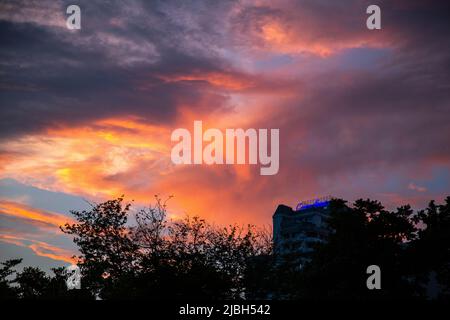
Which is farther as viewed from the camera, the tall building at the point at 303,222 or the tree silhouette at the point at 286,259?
the tall building at the point at 303,222

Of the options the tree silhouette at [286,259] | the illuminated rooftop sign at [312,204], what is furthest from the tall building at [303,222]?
the tree silhouette at [286,259]

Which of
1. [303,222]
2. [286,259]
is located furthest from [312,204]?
[286,259]

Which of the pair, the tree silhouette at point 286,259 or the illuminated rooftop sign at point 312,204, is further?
the illuminated rooftop sign at point 312,204

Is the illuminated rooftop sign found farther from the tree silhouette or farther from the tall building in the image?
the tree silhouette

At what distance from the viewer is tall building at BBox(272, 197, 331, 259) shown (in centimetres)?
10731

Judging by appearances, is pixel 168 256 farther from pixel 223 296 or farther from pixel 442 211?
pixel 442 211

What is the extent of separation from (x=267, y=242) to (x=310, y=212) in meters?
74.3

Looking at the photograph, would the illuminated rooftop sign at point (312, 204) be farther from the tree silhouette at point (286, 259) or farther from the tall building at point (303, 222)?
the tree silhouette at point (286, 259)

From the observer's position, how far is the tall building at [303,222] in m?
107

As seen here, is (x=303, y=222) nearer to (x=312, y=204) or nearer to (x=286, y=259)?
(x=312, y=204)

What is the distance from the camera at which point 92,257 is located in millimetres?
37125

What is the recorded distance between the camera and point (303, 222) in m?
108

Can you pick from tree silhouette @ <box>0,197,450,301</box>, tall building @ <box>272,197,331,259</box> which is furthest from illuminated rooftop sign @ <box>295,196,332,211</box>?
tree silhouette @ <box>0,197,450,301</box>
